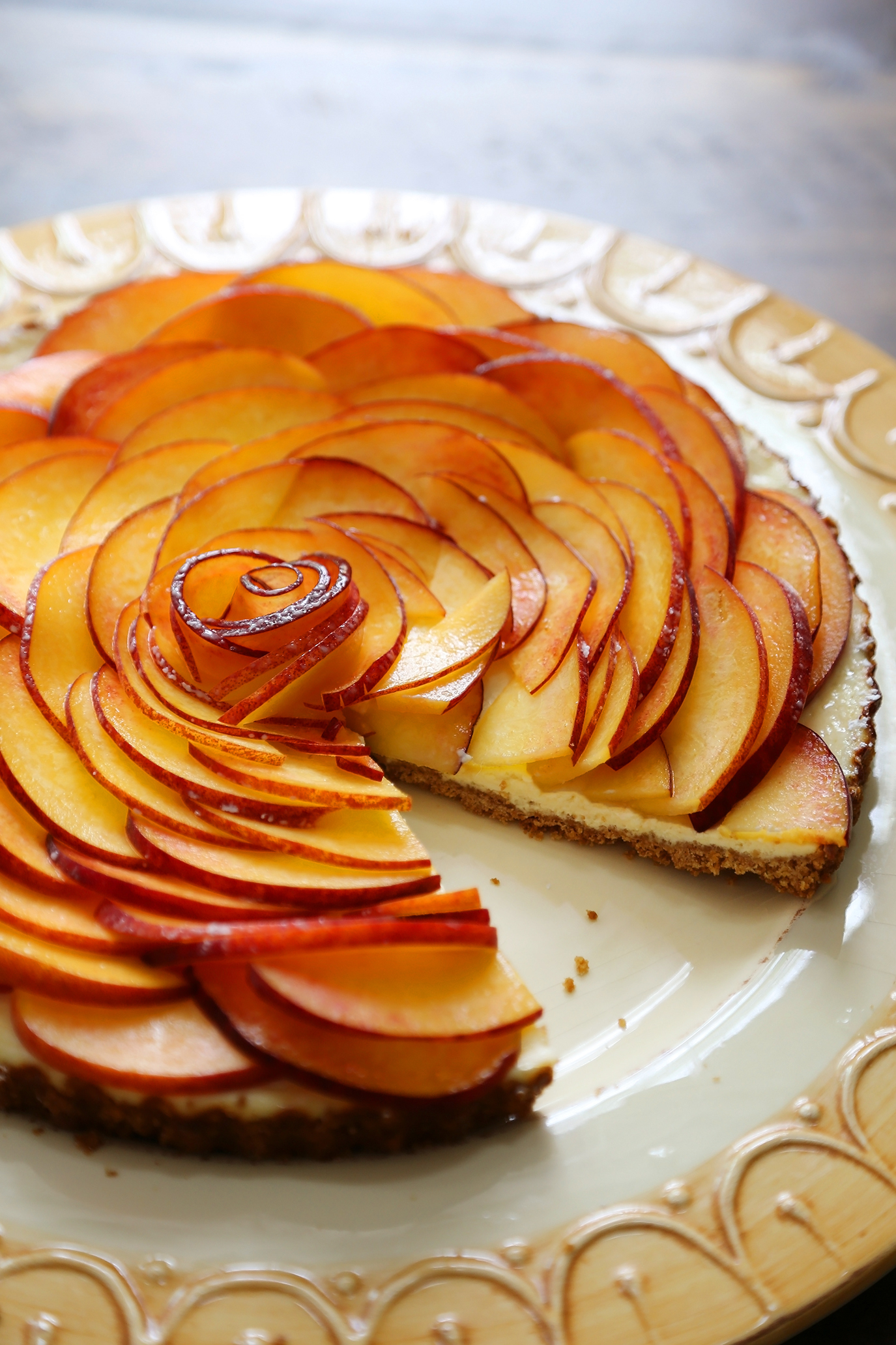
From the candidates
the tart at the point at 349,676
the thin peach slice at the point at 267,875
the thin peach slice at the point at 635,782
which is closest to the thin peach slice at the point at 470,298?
the tart at the point at 349,676

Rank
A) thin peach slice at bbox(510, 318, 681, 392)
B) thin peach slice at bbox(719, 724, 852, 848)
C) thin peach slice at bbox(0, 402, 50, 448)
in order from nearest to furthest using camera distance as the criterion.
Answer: thin peach slice at bbox(719, 724, 852, 848)
thin peach slice at bbox(0, 402, 50, 448)
thin peach slice at bbox(510, 318, 681, 392)

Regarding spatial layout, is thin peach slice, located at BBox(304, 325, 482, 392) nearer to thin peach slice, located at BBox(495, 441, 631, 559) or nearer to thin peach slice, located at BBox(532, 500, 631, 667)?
thin peach slice, located at BBox(495, 441, 631, 559)

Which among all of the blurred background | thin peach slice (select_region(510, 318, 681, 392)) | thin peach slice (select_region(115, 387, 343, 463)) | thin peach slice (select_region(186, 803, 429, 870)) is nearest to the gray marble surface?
the blurred background

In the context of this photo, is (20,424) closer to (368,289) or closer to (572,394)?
(368,289)

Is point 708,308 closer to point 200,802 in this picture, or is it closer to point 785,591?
point 785,591

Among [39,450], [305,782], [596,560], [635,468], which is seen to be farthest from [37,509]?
[635,468]

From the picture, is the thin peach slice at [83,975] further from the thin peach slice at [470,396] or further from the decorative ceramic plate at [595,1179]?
the thin peach slice at [470,396]

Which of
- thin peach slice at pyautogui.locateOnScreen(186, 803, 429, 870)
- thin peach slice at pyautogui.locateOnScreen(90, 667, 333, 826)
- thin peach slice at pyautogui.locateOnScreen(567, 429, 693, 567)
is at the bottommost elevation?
thin peach slice at pyautogui.locateOnScreen(90, 667, 333, 826)

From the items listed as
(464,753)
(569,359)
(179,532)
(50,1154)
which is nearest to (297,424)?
(179,532)
